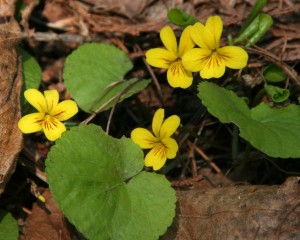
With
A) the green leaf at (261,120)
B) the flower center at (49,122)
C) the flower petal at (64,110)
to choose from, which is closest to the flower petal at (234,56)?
the green leaf at (261,120)

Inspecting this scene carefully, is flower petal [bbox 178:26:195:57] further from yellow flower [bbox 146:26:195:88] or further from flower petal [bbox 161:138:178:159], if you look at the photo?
flower petal [bbox 161:138:178:159]

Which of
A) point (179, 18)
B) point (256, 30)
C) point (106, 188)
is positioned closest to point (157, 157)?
point (106, 188)

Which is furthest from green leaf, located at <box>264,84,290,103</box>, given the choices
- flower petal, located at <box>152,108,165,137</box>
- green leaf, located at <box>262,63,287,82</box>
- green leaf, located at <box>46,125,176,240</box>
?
green leaf, located at <box>46,125,176,240</box>

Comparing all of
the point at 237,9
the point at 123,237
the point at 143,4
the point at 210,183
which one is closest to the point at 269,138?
the point at 210,183

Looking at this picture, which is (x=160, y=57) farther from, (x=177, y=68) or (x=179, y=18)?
(x=179, y=18)

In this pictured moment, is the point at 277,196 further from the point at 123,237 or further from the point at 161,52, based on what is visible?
the point at 161,52

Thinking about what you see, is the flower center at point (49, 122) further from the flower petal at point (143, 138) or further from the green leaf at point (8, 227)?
the green leaf at point (8, 227)
